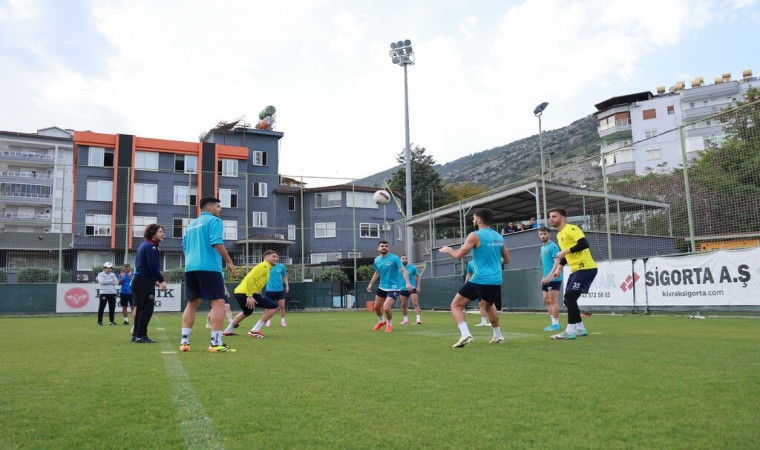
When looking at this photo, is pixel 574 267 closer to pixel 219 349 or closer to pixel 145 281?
pixel 219 349

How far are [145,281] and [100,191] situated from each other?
34460mm

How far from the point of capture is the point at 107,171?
4106 cm

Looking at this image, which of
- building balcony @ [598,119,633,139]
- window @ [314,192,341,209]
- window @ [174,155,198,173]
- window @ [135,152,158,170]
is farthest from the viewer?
building balcony @ [598,119,633,139]

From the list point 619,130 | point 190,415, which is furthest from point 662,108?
point 190,415

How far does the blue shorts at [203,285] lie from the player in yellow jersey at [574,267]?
4.90m

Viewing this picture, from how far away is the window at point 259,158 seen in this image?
5272 centimetres

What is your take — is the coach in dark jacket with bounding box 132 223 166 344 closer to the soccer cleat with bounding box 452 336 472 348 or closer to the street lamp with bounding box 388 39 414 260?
the soccer cleat with bounding box 452 336 472 348

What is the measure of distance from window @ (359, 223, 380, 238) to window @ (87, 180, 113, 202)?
1794 centimetres

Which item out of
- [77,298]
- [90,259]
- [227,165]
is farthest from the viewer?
[227,165]

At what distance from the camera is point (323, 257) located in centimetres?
3616

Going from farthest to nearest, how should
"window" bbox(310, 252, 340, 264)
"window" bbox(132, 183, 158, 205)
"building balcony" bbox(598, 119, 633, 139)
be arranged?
"building balcony" bbox(598, 119, 633, 139), "window" bbox(132, 183, 158, 205), "window" bbox(310, 252, 340, 264)

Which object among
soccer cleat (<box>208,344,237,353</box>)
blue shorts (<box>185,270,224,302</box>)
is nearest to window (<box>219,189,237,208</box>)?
blue shorts (<box>185,270,224,302</box>)

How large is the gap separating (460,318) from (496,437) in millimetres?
4930

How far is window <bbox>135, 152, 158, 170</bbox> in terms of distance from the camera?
145ft
